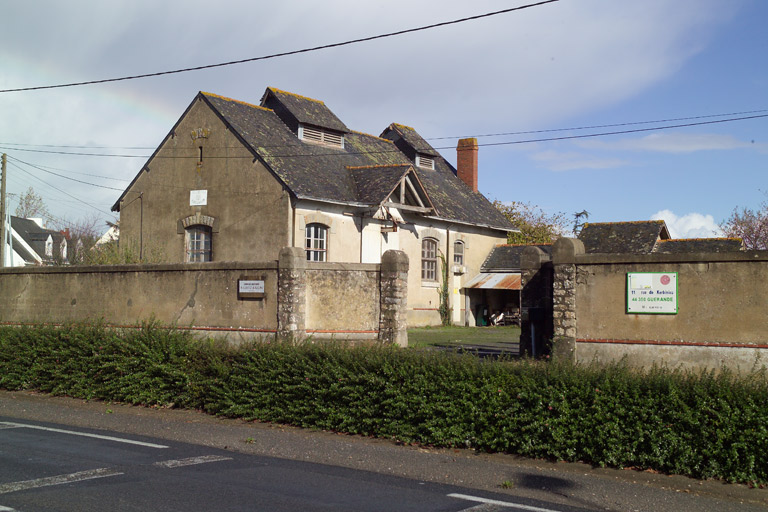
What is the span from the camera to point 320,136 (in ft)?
97.2

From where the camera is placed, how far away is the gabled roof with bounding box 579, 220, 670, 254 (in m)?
30.2

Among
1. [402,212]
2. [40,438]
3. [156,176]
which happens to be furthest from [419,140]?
[40,438]

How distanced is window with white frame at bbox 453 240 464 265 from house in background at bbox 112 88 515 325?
0.06 meters

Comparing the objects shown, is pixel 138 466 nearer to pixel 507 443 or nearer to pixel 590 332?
pixel 507 443

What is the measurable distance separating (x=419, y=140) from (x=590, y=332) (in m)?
24.7

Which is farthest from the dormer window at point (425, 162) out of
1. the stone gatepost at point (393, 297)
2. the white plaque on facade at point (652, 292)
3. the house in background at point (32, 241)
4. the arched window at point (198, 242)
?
the house in background at point (32, 241)

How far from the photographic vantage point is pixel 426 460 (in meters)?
9.17

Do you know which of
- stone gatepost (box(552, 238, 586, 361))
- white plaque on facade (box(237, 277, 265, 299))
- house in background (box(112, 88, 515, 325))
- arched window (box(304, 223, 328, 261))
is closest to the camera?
stone gatepost (box(552, 238, 586, 361))

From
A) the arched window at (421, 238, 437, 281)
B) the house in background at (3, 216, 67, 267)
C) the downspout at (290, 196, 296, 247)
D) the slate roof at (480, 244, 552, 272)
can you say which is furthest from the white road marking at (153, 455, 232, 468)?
the house in background at (3, 216, 67, 267)

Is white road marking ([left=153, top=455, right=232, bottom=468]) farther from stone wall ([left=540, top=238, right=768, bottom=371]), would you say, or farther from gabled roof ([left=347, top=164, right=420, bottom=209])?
gabled roof ([left=347, top=164, right=420, bottom=209])

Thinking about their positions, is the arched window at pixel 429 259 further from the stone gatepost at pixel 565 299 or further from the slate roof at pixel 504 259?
the stone gatepost at pixel 565 299

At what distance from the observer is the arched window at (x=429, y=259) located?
3058cm

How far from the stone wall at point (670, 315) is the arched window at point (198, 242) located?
16.5 metres

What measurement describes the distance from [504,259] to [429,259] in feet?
15.6
